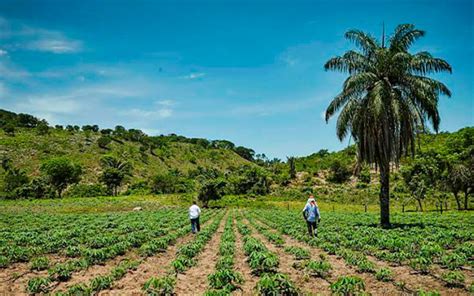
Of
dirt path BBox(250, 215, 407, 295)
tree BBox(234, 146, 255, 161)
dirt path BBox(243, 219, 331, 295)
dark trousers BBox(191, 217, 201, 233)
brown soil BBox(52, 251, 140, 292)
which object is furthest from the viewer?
tree BBox(234, 146, 255, 161)

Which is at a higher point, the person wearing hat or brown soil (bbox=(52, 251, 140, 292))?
the person wearing hat

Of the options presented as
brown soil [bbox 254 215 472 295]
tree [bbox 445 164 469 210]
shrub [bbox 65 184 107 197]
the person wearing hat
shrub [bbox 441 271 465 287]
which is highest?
tree [bbox 445 164 469 210]

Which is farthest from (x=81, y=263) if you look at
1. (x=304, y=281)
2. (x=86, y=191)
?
(x=86, y=191)

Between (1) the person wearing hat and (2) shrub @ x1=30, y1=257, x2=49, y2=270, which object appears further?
(1) the person wearing hat

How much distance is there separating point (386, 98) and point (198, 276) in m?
16.6

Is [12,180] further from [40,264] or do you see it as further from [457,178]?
[457,178]

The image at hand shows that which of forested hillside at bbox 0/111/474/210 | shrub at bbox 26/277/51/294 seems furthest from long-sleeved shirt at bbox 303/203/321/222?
forested hillside at bbox 0/111/474/210

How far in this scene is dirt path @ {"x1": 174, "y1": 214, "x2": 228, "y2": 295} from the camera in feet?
29.5

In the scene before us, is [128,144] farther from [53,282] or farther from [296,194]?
[53,282]

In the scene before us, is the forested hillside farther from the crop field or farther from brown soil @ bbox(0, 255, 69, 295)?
brown soil @ bbox(0, 255, 69, 295)

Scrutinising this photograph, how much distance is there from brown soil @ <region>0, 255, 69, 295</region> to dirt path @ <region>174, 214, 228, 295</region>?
4.21 metres

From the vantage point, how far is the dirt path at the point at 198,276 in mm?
8984

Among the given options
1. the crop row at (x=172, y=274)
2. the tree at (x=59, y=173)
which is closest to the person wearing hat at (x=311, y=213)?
the crop row at (x=172, y=274)

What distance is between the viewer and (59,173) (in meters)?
78.4
